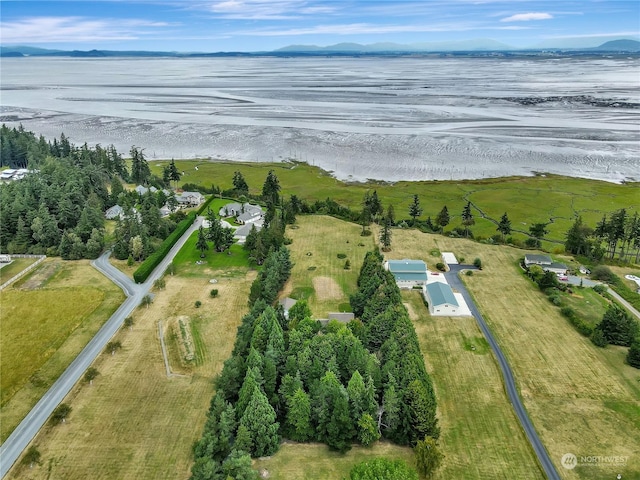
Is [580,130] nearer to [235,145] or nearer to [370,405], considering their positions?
[235,145]

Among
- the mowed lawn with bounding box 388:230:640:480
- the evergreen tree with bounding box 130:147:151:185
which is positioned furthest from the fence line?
the mowed lawn with bounding box 388:230:640:480

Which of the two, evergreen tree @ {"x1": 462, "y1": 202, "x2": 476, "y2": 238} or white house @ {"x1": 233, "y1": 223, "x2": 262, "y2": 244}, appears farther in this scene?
evergreen tree @ {"x1": 462, "y1": 202, "x2": 476, "y2": 238}

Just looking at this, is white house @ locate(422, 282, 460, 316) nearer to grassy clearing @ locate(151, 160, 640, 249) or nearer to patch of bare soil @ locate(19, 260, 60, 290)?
grassy clearing @ locate(151, 160, 640, 249)

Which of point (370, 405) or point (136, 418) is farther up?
point (370, 405)

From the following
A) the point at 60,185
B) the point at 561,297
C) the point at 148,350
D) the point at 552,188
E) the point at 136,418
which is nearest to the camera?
the point at 136,418

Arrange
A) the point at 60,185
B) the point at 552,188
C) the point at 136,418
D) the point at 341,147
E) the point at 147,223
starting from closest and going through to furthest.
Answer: the point at 136,418 → the point at 147,223 → the point at 60,185 → the point at 552,188 → the point at 341,147

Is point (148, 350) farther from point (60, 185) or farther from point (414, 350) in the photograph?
point (60, 185)

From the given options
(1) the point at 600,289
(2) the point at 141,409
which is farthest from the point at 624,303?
(2) the point at 141,409

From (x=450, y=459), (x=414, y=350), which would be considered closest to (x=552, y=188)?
(x=414, y=350)

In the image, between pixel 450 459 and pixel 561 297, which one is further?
pixel 561 297
